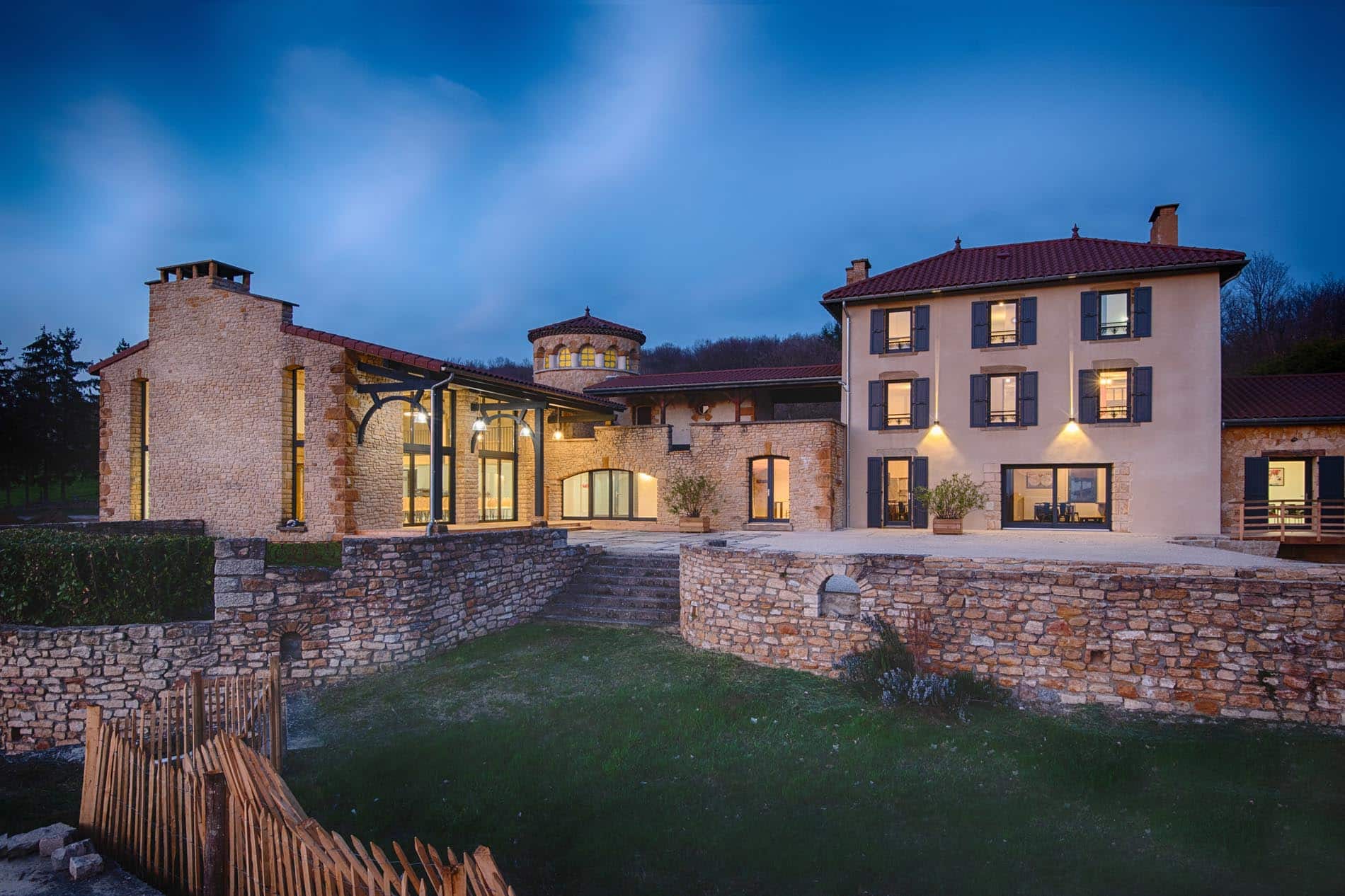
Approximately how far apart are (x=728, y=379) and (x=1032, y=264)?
27.0ft

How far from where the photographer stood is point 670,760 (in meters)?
6.04

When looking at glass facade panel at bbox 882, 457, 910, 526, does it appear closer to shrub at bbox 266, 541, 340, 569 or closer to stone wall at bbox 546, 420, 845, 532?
stone wall at bbox 546, 420, 845, 532

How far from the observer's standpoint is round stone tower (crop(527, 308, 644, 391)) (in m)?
23.1

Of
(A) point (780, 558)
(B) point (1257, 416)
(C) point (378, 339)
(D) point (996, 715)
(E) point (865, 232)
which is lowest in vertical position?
(D) point (996, 715)

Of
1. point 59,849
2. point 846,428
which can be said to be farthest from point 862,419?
point 59,849

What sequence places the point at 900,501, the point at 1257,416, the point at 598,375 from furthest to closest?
the point at 598,375
the point at 900,501
the point at 1257,416

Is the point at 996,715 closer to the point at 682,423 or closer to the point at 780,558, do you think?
the point at 780,558

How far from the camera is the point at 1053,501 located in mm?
16016

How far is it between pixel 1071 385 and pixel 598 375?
14131 millimetres

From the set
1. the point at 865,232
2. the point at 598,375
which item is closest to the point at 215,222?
the point at 598,375

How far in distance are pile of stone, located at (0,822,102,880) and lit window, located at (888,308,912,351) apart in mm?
16803

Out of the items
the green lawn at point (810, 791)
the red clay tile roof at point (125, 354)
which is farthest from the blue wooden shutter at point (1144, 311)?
the red clay tile roof at point (125, 354)

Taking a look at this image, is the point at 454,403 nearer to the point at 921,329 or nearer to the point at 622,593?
the point at 622,593

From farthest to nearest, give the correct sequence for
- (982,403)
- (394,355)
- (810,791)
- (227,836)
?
(982,403) < (394,355) < (810,791) < (227,836)
